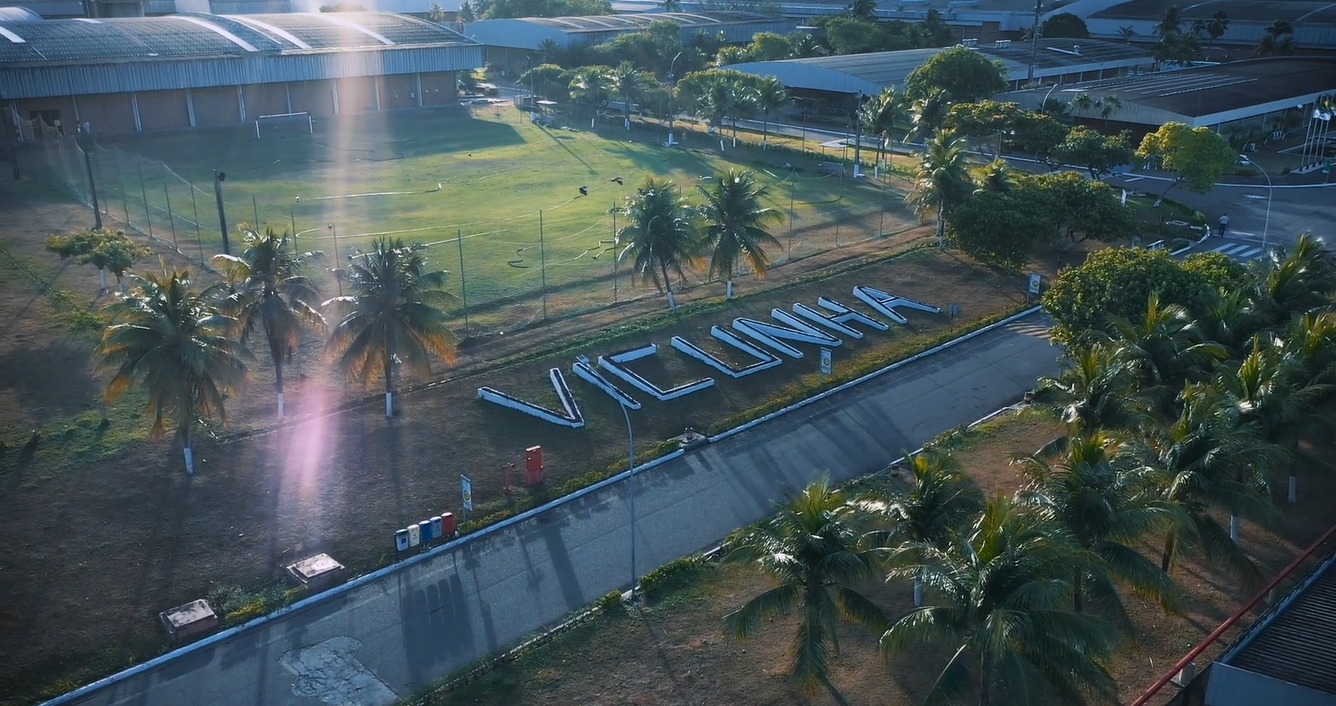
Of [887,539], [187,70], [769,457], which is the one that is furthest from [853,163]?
[887,539]

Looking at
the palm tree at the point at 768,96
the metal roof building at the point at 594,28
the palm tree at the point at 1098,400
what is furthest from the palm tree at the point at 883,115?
the metal roof building at the point at 594,28

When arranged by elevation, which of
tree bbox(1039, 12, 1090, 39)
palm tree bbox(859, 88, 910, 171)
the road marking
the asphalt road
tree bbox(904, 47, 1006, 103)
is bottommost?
the road marking

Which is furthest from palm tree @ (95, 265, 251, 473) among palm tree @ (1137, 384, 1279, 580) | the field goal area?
the field goal area

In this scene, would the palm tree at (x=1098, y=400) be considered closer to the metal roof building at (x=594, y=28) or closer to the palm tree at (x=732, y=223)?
the palm tree at (x=732, y=223)

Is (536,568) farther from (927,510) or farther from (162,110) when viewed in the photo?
(162,110)

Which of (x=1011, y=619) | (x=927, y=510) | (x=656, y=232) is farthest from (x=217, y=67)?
(x=1011, y=619)

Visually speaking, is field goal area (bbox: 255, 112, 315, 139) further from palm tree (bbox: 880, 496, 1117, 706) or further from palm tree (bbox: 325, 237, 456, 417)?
palm tree (bbox: 880, 496, 1117, 706)

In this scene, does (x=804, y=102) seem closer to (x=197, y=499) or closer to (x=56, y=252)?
(x=56, y=252)
